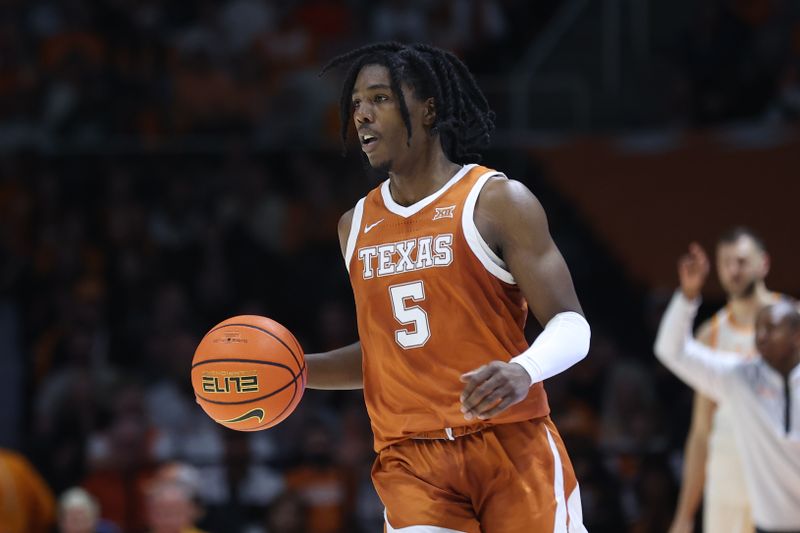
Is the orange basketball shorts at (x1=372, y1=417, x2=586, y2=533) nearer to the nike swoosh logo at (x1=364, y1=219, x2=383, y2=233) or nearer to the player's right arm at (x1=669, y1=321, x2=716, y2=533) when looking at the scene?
the nike swoosh logo at (x1=364, y1=219, x2=383, y2=233)

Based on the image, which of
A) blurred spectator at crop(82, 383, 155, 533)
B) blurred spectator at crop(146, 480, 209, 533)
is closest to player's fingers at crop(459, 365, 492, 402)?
blurred spectator at crop(146, 480, 209, 533)

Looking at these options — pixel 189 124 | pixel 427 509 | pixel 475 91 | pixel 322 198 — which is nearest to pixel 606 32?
pixel 322 198

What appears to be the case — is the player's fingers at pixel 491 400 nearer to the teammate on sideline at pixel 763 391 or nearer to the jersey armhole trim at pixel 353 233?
the jersey armhole trim at pixel 353 233

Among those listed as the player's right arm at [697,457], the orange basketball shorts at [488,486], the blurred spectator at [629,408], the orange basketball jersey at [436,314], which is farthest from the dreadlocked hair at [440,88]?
the blurred spectator at [629,408]

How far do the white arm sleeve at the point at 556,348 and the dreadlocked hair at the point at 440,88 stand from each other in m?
0.76

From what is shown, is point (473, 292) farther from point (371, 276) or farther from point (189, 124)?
point (189, 124)

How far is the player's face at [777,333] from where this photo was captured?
5285 mm

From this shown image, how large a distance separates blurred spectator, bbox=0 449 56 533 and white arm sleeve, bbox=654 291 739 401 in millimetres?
3751

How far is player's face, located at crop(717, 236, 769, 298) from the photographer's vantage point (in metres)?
5.96

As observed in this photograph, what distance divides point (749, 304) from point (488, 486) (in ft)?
9.43

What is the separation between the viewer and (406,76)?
12.5ft

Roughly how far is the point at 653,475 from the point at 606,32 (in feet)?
14.8

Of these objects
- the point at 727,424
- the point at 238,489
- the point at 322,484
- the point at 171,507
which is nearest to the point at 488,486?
the point at 727,424

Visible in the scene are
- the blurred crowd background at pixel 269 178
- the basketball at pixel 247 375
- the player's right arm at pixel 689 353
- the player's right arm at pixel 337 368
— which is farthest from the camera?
the blurred crowd background at pixel 269 178
